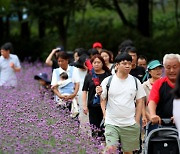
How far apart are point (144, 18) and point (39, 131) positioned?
27.1 meters

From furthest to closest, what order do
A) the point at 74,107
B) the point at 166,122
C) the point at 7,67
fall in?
the point at 7,67
the point at 74,107
the point at 166,122

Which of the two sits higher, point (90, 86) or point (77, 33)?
point (77, 33)

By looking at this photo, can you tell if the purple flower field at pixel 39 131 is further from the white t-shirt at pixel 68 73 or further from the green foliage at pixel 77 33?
the green foliage at pixel 77 33

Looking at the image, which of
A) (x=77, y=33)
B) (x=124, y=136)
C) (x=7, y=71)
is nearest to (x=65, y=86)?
(x=124, y=136)

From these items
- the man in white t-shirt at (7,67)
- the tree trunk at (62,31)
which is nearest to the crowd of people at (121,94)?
the man in white t-shirt at (7,67)

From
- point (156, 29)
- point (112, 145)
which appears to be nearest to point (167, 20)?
point (156, 29)

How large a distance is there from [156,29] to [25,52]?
748cm

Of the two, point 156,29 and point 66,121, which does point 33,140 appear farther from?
point 156,29

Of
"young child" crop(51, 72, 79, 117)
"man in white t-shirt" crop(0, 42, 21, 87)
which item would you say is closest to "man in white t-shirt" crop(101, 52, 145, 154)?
"young child" crop(51, 72, 79, 117)

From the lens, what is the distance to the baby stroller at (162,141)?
27.9 ft

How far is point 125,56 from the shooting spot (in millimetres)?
10242

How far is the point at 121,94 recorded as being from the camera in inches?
398

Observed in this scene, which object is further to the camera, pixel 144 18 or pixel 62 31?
pixel 144 18

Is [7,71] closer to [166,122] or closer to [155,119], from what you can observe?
[166,122]
